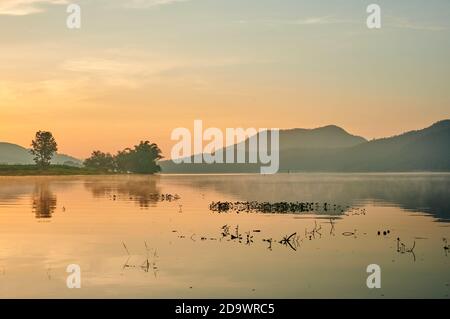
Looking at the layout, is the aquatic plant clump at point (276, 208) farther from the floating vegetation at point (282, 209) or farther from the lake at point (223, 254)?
the lake at point (223, 254)

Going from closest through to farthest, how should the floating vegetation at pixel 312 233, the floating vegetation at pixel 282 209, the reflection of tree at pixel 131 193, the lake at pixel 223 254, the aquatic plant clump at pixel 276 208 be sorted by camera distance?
the lake at pixel 223 254 < the floating vegetation at pixel 312 233 < the floating vegetation at pixel 282 209 < the aquatic plant clump at pixel 276 208 < the reflection of tree at pixel 131 193

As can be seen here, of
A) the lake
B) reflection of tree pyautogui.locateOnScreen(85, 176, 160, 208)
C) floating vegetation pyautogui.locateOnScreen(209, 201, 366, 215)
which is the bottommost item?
the lake

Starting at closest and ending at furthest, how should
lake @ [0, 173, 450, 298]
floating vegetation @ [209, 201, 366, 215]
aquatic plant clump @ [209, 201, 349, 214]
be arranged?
lake @ [0, 173, 450, 298], floating vegetation @ [209, 201, 366, 215], aquatic plant clump @ [209, 201, 349, 214]

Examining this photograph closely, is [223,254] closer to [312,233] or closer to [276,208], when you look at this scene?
[312,233]

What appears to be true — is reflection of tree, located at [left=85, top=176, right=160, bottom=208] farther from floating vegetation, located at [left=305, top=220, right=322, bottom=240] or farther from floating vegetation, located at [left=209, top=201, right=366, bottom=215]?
floating vegetation, located at [left=305, top=220, right=322, bottom=240]

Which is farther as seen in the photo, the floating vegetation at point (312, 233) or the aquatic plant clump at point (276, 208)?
the aquatic plant clump at point (276, 208)

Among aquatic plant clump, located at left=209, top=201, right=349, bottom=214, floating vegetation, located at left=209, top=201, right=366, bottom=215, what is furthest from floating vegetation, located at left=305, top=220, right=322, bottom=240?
aquatic plant clump, located at left=209, top=201, right=349, bottom=214

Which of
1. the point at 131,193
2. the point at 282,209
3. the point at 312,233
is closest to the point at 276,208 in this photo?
the point at 282,209

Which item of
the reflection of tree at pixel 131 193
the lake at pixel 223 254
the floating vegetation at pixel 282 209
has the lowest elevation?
the lake at pixel 223 254

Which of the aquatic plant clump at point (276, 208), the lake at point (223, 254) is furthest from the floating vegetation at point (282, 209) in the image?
the lake at point (223, 254)

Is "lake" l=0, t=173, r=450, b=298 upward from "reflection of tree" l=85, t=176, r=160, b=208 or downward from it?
downward
